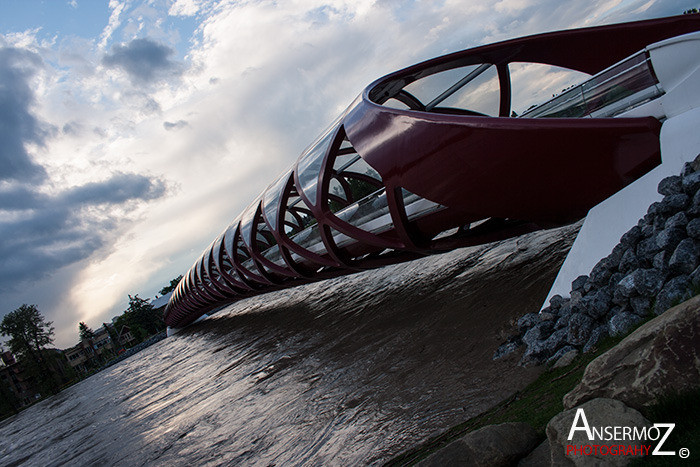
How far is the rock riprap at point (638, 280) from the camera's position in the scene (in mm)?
3820

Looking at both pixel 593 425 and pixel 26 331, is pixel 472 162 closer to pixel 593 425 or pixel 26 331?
pixel 593 425

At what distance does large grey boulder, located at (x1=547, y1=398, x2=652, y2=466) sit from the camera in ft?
7.87

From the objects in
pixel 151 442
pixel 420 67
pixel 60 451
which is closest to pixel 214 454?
pixel 151 442

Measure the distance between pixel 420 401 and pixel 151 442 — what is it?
7.04m

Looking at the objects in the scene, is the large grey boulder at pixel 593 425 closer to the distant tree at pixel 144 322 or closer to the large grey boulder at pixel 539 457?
the large grey boulder at pixel 539 457

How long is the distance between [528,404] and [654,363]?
1585mm

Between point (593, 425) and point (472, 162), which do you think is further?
point (472, 162)

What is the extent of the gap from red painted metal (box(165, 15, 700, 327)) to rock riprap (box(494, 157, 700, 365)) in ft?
3.24

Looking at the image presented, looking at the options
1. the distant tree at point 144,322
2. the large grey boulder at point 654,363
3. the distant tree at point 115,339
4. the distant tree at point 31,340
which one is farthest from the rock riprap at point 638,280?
the distant tree at point 115,339

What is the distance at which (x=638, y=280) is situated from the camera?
4137 mm

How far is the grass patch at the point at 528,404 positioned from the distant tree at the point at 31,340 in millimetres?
59119

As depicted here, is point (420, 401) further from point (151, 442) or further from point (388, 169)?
point (151, 442)

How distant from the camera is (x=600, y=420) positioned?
8.34 feet

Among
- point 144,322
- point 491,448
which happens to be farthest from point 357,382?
point 144,322
